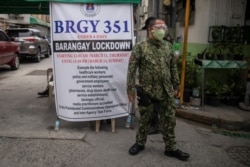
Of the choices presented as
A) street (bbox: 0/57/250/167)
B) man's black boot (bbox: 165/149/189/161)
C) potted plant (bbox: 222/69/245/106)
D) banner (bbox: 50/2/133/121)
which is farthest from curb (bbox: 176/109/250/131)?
man's black boot (bbox: 165/149/189/161)

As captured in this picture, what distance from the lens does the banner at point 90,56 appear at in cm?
481

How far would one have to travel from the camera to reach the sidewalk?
550 centimetres

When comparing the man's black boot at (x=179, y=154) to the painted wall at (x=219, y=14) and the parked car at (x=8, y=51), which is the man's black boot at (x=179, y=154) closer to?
the painted wall at (x=219, y=14)

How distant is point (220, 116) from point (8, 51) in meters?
9.37

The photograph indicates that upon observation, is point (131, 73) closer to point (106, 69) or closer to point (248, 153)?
point (106, 69)

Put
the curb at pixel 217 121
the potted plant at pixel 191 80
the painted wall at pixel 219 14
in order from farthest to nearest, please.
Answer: the painted wall at pixel 219 14 < the potted plant at pixel 191 80 < the curb at pixel 217 121

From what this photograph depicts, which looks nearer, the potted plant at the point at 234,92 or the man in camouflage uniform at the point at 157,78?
the man in camouflage uniform at the point at 157,78

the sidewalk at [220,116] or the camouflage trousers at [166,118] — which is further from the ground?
the camouflage trousers at [166,118]

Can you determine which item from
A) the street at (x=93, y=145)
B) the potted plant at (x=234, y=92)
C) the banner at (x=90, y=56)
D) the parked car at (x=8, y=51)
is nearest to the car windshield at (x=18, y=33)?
the parked car at (x=8, y=51)

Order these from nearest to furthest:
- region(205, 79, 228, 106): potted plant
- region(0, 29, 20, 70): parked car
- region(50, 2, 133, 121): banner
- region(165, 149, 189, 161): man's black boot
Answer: region(165, 149, 189, 161): man's black boot, region(50, 2, 133, 121): banner, region(205, 79, 228, 106): potted plant, region(0, 29, 20, 70): parked car

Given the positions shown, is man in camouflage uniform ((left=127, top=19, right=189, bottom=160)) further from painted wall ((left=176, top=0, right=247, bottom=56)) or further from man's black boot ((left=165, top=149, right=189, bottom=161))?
painted wall ((left=176, top=0, right=247, bottom=56))

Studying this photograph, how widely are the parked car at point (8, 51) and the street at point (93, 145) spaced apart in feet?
20.1

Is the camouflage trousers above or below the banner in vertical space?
below

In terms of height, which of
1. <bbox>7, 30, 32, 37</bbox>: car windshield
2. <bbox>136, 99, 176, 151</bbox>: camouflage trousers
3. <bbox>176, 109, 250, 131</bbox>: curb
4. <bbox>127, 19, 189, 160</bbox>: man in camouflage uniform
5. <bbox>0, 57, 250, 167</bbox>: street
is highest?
<bbox>7, 30, 32, 37</bbox>: car windshield
